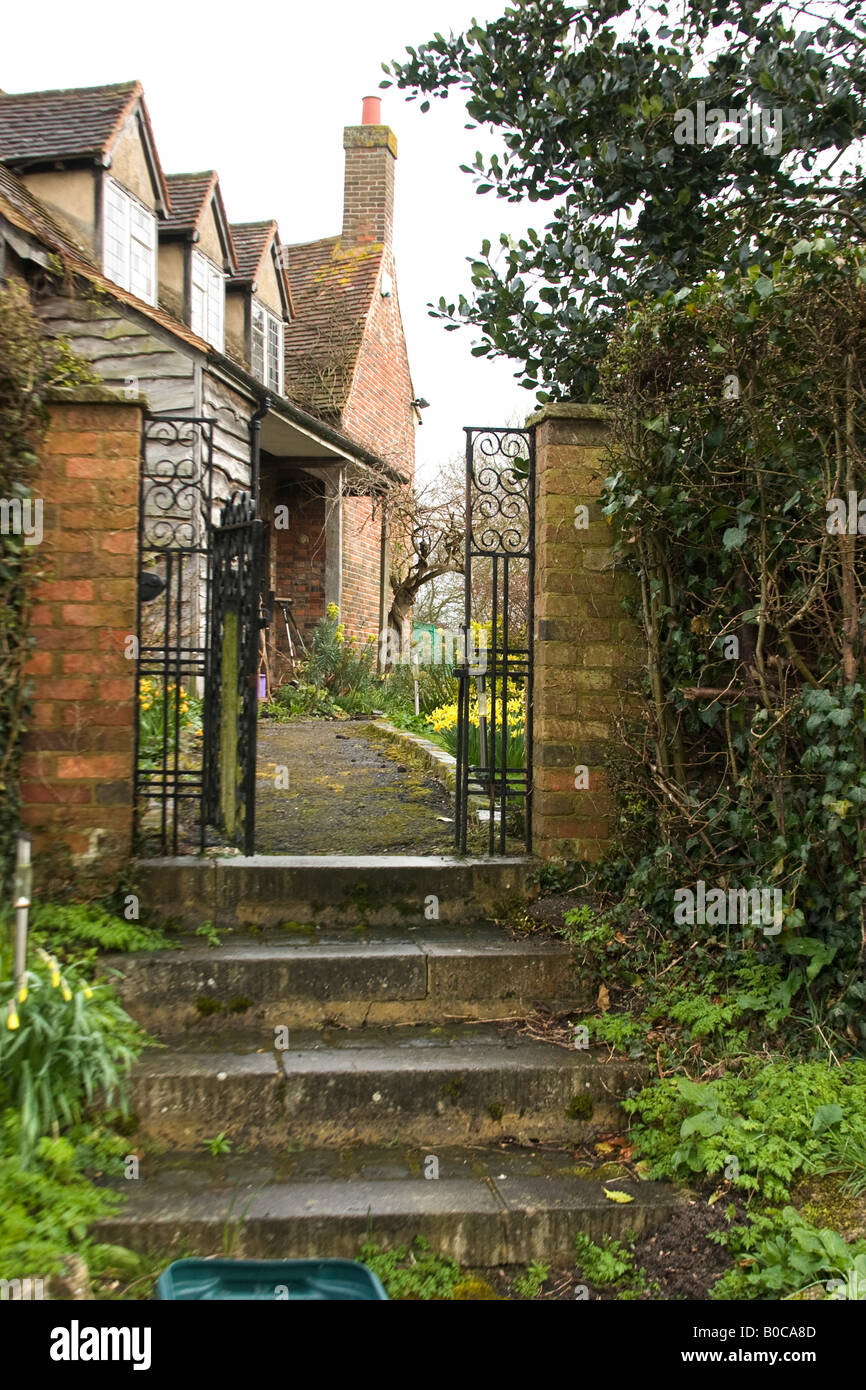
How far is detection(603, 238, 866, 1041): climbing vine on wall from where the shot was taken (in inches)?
139

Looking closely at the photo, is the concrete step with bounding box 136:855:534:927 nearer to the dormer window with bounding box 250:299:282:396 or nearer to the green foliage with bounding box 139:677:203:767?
the green foliage with bounding box 139:677:203:767

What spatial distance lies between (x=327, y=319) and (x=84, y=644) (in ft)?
44.8

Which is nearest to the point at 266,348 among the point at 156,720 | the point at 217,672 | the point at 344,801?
the point at 156,720

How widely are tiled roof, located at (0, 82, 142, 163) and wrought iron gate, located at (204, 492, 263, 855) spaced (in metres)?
6.80

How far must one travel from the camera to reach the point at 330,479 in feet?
50.3

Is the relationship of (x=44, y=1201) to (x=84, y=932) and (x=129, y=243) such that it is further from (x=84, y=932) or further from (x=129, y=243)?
(x=129, y=243)

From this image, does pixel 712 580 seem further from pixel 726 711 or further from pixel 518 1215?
pixel 518 1215

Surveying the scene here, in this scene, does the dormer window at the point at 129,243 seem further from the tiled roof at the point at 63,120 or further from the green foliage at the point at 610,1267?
the green foliage at the point at 610,1267

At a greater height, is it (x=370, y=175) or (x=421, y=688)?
(x=370, y=175)

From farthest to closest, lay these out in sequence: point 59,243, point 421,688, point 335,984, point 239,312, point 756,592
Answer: point 239,312, point 421,688, point 59,243, point 335,984, point 756,592

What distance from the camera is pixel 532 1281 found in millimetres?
3068
